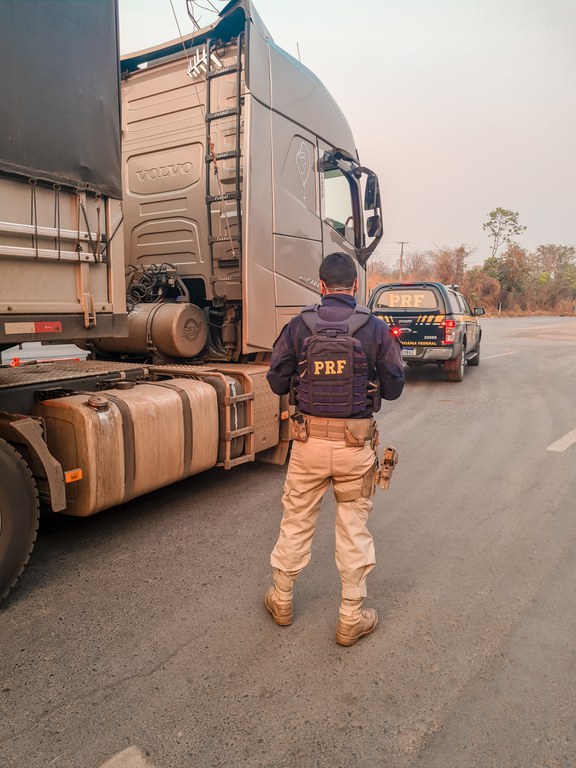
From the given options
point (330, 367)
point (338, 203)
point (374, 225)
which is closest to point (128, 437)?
point (330, 367)

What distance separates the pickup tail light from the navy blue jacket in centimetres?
802

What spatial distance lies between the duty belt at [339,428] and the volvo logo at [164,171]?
3577mm

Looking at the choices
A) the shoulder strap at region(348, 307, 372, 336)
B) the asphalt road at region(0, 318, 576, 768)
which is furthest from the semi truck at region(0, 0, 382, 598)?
the shoulder strap at region(348, 307, 372, 336)

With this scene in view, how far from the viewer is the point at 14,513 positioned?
2.87 metres

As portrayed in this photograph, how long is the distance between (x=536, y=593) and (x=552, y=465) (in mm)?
2692

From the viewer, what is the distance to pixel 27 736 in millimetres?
2043

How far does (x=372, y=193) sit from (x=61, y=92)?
3.79 meters

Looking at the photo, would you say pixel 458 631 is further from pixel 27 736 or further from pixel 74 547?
pixel 74 547

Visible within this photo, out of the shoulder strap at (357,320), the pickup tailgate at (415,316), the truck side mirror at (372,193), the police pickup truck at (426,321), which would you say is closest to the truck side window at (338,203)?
the truck side mirror at (372,193)

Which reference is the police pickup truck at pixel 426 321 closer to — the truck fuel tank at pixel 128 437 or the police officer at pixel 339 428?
the truck fuel tank at pixel 128 437

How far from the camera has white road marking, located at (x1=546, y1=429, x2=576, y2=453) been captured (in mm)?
6025

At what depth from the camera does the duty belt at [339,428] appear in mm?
2629

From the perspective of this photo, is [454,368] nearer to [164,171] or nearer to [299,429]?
[164,171]

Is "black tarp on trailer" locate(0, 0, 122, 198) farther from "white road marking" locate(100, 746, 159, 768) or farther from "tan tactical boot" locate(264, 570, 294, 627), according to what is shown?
"white road marking" locate(100, 746, 159, 768)
